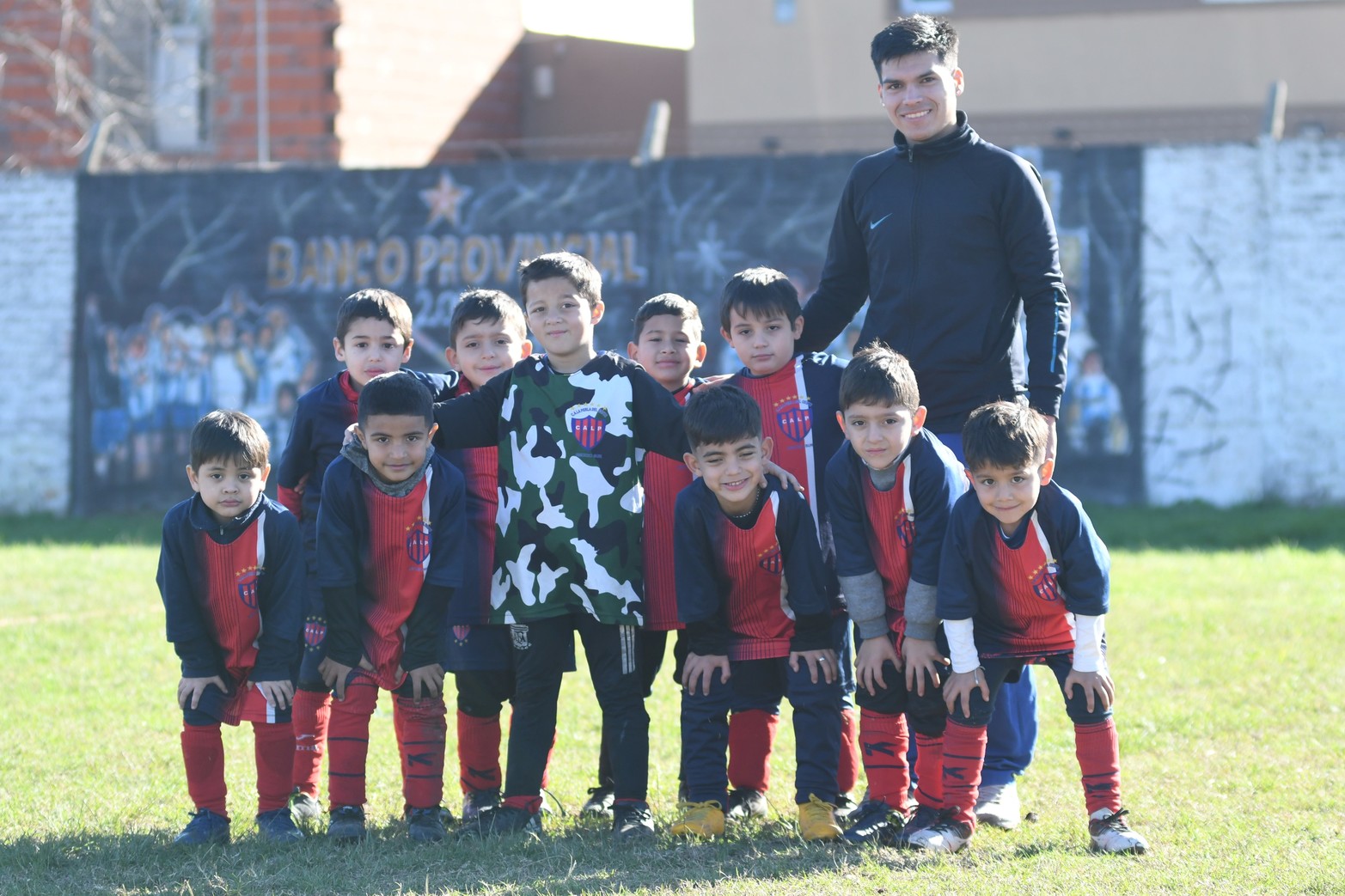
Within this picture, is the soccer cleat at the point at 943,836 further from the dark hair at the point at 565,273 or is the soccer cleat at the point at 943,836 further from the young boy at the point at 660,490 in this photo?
the dark hair at the point at 565,273

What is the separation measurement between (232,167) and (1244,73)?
33.0 feet

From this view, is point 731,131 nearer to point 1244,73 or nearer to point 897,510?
point 1244,73

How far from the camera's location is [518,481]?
14.7ft

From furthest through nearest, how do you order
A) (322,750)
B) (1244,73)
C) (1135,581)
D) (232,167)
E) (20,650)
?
(1244,73), (232,167), (1135,581), (20,650), (322,750)

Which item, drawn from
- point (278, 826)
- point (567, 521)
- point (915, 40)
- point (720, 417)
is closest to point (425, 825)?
point (278, 826)

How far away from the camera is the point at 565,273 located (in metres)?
4.48

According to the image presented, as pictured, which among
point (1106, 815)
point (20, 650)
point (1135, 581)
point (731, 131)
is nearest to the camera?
point (1106, 815)

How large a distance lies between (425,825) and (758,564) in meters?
1.27

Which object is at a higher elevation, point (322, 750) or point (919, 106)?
point (919, 106)

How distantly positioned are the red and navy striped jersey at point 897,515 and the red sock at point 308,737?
Result: 5.88 ft

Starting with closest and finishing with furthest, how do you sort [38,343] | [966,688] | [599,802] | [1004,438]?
[1004,438]
[966,688]
[599,802]
[38,343]

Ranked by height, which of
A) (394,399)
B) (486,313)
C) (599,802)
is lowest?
(599,802)

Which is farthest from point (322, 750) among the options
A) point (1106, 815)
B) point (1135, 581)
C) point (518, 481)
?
point (1135, 581)

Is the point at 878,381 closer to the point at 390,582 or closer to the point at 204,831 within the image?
the point at 390,582
